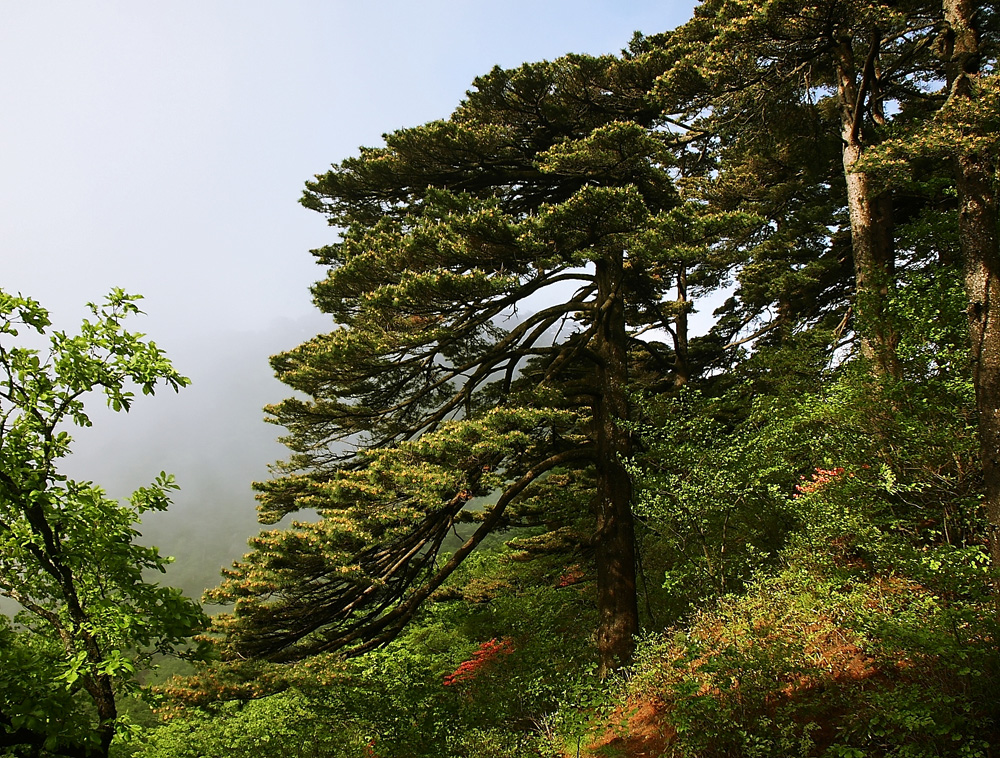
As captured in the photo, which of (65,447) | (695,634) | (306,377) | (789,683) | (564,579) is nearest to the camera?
(65,447)

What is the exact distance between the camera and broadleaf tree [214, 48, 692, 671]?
6973mm

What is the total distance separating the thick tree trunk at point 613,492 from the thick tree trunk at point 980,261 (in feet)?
13.5

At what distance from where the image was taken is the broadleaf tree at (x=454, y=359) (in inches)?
275

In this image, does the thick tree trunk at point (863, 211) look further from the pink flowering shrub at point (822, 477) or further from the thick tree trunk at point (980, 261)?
the pink flowering shrub at point (822, 477)

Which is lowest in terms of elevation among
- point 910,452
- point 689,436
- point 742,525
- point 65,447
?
point 742,525

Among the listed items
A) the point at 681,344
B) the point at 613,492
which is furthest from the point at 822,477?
the point at 681,344

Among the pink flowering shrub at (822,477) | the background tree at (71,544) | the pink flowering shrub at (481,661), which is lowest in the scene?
the pink flowering shrub at (481,661)

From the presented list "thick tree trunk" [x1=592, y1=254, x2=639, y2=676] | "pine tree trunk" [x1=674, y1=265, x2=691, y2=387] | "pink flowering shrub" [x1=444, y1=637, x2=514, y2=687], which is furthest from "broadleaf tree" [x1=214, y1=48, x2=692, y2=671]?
"pine tree trunk" [x1=674, y1=265, x2=691, y2=387]

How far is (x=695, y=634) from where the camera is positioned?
21.1ft

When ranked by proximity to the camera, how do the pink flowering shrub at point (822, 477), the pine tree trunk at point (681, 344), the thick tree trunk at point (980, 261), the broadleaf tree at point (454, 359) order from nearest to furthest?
the thick tree trunk at point (980, 261)
the pink flowering shrub at point (822, 477)
the broadleaf tree at point (454, 359)
the pine tree trunk at point (681, 344)

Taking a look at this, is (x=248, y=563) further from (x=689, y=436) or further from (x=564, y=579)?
(x=564, y=579)

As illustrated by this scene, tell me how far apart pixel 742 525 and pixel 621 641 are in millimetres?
2423

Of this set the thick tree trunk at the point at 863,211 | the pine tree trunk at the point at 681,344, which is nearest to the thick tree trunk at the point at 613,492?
the pine tree trunk at the point at 681,344

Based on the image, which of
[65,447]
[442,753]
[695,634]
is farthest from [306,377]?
[695,634]
